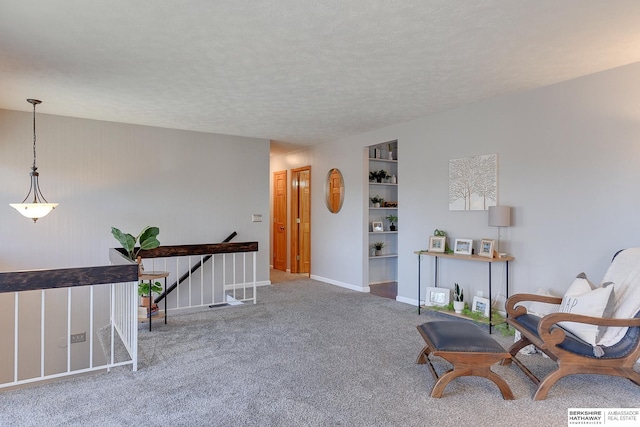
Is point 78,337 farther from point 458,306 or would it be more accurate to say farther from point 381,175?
point 381,175

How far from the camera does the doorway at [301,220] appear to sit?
7.30m

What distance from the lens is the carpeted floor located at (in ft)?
7.43

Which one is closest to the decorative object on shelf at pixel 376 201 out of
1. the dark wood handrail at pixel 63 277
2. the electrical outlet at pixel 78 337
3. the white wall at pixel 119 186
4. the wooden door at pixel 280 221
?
the white wall at pixel 119 186

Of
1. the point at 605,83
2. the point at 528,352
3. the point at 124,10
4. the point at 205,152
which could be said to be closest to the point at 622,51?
the point at 605,83

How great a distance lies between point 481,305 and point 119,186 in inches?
199

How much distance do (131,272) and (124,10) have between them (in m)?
1.85

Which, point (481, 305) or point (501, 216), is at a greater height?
point (501, 216)

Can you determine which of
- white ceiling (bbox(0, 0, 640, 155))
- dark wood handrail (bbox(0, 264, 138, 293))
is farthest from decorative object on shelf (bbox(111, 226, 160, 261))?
white ceiling (bbox(0, 0, 640, 155))

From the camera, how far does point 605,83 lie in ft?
11.1

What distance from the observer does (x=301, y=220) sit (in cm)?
750

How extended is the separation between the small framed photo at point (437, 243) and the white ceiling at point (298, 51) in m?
1.62

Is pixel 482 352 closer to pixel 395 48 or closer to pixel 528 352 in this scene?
pixel 528 352

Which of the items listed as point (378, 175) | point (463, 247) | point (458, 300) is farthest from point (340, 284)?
point (463, 247)

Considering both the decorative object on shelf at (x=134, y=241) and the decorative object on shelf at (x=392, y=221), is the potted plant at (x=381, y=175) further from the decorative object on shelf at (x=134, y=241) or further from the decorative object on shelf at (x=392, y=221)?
the decorative object on shelf at (x=134, y=241)
